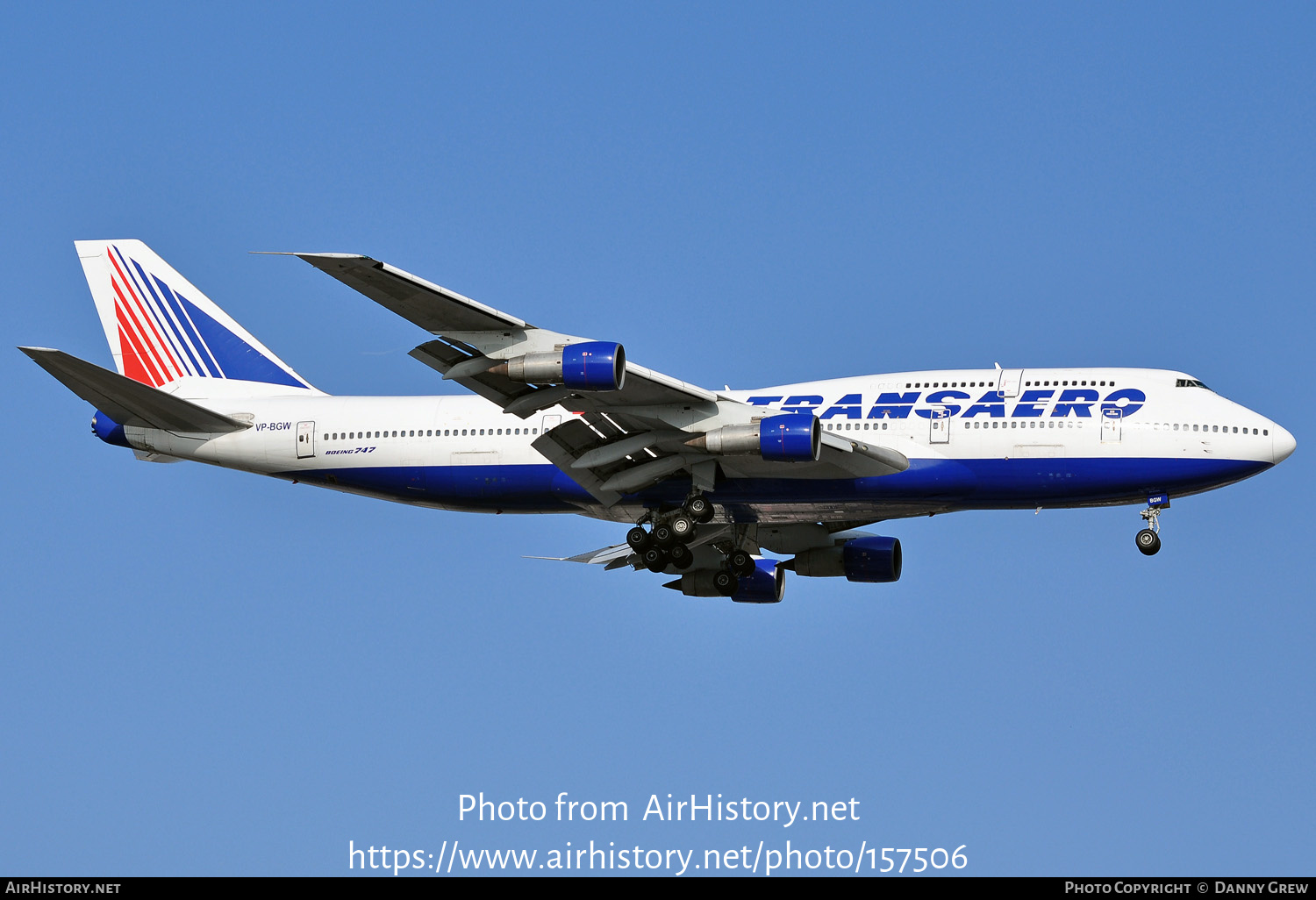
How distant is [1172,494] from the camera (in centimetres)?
4191

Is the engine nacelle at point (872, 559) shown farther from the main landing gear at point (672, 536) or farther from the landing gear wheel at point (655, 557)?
the landing gear wheel at point (655, 557)

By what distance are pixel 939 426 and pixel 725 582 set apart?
9965mm

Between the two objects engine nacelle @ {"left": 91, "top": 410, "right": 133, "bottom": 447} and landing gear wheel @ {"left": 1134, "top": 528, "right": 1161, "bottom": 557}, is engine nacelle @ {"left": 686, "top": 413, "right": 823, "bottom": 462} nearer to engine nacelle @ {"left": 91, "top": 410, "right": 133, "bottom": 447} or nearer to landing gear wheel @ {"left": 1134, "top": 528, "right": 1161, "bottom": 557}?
landing gear wheel @ {"left": 1134, "top": 528, "right": 1161, "bottom": 557}

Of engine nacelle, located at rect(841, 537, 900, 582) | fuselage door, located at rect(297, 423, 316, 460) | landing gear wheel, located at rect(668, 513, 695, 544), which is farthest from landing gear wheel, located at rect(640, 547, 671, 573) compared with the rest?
fuselage door, located at rect(297, 423, 316, 460)

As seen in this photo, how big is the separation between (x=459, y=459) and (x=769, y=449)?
9.37m

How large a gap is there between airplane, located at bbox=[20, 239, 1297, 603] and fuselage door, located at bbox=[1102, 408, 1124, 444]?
0.04 metres

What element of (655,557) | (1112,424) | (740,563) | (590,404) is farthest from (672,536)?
(1112,424)

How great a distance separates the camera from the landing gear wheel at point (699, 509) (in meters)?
43.0

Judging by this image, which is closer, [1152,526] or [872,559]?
[1152,526]

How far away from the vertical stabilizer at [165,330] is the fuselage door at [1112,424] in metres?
22.0

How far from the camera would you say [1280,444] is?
41.0m

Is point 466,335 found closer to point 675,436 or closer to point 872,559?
point 675,436

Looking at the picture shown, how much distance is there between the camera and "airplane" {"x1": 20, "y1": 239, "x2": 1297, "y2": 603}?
3956 cm
